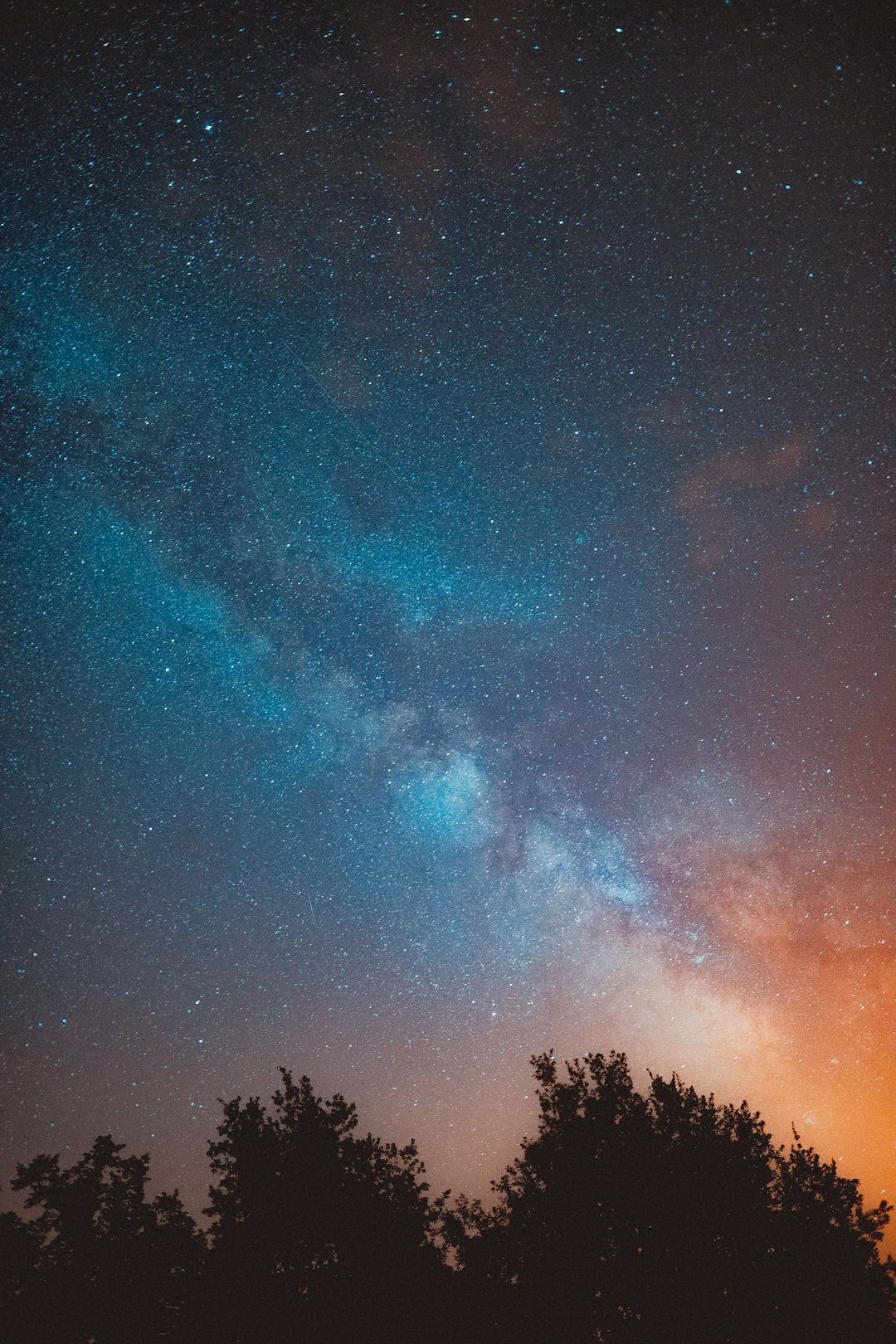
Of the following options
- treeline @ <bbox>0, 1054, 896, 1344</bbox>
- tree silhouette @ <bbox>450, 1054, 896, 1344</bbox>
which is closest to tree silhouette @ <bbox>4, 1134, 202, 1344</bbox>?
treeline @ <bbox>0, 1054, 896, 1344</bbox>

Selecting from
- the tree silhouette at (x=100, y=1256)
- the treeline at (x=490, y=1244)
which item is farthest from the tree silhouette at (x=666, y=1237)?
the tree silhouette at (x=100, y=1256)

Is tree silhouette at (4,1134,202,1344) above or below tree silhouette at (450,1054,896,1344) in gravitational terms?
below

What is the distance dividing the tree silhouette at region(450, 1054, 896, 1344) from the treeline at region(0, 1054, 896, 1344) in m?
0.03

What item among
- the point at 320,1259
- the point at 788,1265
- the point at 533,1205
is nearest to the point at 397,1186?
the point at 320,1259

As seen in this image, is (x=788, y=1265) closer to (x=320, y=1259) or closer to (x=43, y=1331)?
(x=320, y=1259)

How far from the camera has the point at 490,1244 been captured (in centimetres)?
1253

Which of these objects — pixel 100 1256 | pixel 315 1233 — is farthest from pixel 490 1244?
pixel 100 1256

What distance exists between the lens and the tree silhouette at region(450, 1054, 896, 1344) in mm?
10812

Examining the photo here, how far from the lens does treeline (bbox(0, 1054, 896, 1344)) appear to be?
433 inches

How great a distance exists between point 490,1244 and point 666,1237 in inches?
140

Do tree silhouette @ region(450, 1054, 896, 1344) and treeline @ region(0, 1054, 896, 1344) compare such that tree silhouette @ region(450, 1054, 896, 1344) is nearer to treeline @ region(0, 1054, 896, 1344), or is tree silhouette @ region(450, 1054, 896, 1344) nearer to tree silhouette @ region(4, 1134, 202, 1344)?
treeline @ region(0, 1054, 896, 1344)

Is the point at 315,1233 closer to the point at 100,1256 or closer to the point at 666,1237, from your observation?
the point at 100,1256

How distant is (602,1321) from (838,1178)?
5882mm

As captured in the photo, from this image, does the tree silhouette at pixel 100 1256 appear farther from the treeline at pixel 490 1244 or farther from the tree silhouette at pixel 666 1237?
the tree silhouette at pixel 666 1237
